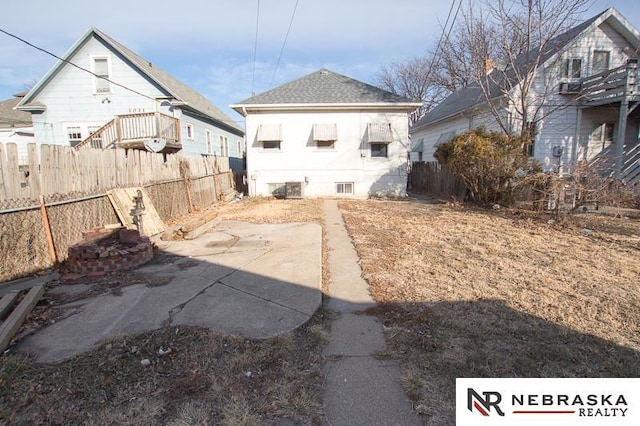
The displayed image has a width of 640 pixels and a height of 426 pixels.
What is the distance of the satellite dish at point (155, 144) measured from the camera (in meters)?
12.6

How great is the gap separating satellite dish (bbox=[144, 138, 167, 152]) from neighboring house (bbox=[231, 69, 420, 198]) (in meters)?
3.34

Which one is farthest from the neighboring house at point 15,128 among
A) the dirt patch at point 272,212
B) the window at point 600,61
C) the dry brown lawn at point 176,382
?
the window at point 600,61

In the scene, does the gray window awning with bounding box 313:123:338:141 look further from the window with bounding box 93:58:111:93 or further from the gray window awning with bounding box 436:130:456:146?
the window with bounding box 93:58:111:93

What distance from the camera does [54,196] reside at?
4.62 meters

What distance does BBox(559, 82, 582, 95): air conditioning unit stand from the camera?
1293cm

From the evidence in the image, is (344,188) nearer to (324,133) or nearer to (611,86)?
(324,133)

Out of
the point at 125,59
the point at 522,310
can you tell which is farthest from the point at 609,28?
the point at 125,59

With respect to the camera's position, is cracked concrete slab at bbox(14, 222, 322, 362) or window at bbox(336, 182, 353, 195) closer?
cracked concrete slab at bbox(14, 222, 322, 362)

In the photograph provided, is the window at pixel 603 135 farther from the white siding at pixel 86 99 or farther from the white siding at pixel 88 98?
the white siding at pixel 86 99

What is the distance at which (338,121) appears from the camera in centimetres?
1382

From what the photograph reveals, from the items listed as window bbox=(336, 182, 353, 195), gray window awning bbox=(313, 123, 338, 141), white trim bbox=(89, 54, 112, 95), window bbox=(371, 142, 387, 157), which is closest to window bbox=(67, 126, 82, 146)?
white trim bbox=(89, 54, 112, 95)

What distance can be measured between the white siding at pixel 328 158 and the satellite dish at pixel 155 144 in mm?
3391

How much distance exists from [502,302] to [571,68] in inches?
574

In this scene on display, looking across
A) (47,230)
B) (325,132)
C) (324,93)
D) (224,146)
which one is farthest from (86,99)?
(47,230)
